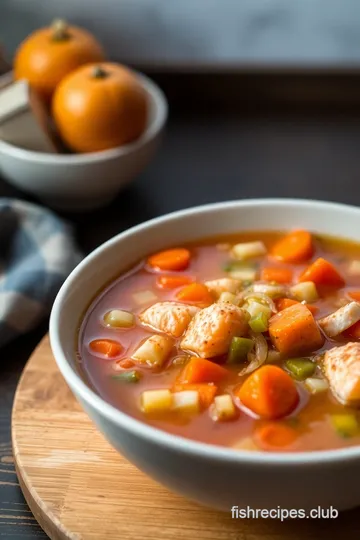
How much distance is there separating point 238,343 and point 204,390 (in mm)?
136

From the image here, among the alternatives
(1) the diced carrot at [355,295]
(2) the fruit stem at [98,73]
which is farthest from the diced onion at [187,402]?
(2) the fruit stem at [98,73]

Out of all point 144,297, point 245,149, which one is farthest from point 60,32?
point 144,297

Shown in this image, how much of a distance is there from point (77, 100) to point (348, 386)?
1589 millimetres

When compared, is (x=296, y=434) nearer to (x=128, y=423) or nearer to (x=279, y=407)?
(x=279, y=407)

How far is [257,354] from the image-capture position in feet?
5.53

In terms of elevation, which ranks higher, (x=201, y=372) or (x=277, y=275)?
(x=201, y=372)

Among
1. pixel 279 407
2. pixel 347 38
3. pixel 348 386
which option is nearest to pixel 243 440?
pixel 279 407

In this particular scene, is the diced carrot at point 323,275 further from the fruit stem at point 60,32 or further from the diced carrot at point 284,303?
the fruit stem at point 60,32

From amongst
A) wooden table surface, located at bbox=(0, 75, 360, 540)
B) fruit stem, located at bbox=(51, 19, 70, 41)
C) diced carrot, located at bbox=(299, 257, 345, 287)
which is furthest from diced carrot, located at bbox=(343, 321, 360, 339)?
fruit stem, located at bbox=(51, 19, 70, 41)

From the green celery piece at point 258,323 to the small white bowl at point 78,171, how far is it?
46.9 inches

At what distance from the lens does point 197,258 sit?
212cm

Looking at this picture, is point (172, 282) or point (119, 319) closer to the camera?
point (119, 319)

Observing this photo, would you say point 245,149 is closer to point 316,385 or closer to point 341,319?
point 341,319

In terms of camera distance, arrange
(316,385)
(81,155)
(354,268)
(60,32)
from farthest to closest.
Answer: (60,32) < (81,155) < (354,268) < (316,385)
